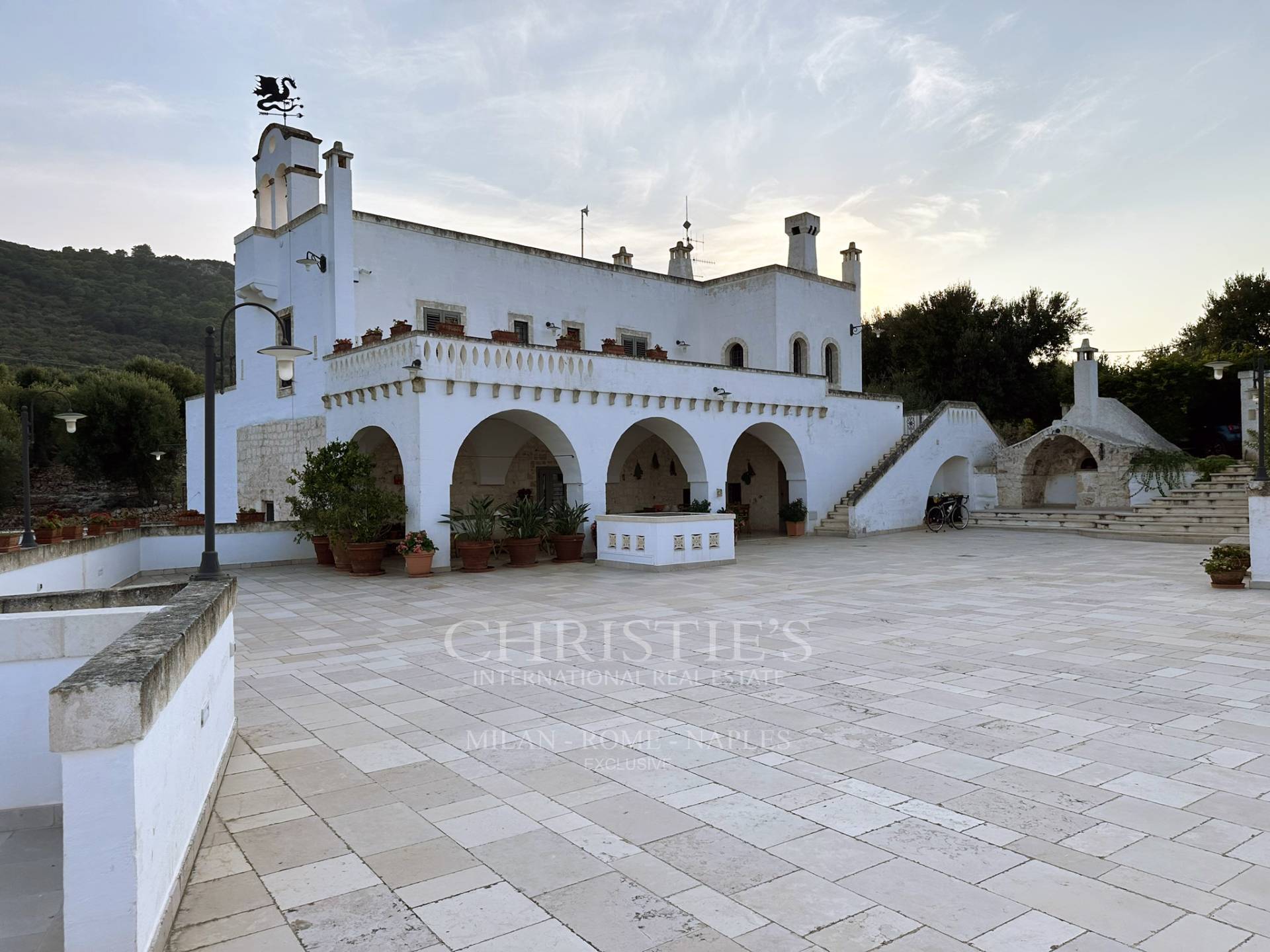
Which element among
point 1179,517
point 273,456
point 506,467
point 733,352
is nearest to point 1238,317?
point 1179,517

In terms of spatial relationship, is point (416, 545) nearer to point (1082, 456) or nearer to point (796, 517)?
point (796, 517)

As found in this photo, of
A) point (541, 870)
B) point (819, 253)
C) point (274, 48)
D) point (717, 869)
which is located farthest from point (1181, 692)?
point (819, 253)

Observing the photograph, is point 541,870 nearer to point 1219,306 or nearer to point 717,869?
point 717,869

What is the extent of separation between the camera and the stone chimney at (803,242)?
26141 mm

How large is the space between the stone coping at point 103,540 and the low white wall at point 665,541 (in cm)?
662

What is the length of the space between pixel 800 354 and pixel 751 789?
22.0 meters

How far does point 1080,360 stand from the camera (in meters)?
24.3

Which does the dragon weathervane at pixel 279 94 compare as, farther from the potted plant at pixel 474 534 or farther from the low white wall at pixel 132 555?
the potted plant at pixel 474 534

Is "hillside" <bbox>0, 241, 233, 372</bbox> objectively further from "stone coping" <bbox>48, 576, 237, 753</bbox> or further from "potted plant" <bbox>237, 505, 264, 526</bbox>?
"stone coping" <bbox>48, 576, 237, 753</bbox>

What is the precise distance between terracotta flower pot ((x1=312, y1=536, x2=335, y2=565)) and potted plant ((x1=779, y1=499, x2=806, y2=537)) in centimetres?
1157

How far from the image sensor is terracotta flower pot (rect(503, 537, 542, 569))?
15.6 m

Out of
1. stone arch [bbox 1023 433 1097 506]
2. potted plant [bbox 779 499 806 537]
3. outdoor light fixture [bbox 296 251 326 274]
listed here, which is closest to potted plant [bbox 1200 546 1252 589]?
potted plant [bbox 779 499 806 537]

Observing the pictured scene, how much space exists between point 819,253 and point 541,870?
25.9m

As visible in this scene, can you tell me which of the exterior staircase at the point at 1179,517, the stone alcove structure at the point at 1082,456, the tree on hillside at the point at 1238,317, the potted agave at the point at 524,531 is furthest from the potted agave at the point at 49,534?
the tree on hillside at the point at 1238,317
